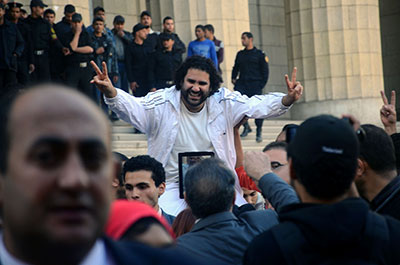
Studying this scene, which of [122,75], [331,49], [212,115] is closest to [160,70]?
[122,75]

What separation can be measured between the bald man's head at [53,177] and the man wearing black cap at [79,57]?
9774mm

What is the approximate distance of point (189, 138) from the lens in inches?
273

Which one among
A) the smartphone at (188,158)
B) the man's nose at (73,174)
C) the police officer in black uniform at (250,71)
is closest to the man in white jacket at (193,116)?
the smartphone at (188,158)

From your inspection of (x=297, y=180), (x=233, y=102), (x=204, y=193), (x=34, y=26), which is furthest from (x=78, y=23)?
(x=297, y=180)

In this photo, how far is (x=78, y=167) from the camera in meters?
1.64

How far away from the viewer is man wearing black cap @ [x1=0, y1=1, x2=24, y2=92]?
→ 10.6 m

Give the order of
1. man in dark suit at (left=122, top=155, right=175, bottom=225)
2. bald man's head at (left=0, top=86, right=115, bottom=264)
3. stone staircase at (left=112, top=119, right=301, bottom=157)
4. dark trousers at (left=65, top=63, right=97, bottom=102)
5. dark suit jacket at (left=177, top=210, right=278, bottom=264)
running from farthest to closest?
1. stone staircase at (left=112, top=119, right=301, bottom=157)
2. dark trousers at (left=65, top=63, right=97, bottom=102)
3. man in dark suit at (left=122, top=155, right=175, bottom=225)
4. dark suit jacket at (left=177, top=210, right=278, bottom=264)
5. bald man's head at (left=0, top=86, right=115, bottom=264)

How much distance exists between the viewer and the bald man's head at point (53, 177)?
1.59 m

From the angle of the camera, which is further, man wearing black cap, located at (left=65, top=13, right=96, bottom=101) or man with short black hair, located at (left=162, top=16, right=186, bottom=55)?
man with short black hair, located at (left=162, top=16, right=186, bottom=55)

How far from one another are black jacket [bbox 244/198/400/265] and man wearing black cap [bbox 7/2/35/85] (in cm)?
874

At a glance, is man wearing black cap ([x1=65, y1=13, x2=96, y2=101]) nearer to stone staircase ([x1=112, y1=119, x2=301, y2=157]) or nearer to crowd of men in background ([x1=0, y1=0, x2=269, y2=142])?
crowd of men in background ([x1=0, y1=0, x2=269, y2=142])

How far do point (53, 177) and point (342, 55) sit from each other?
17.4 metres

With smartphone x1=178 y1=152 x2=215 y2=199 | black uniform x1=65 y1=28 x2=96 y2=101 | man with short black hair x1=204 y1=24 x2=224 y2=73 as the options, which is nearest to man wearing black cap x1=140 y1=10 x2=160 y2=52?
man with short black hair x1=204 y1=24 x2=224 y2=73

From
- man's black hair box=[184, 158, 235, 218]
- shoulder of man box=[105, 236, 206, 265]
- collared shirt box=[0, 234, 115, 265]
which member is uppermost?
collared shirt box=[0, 234, 115, 265]
